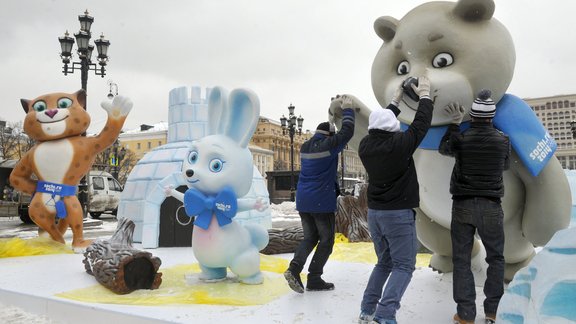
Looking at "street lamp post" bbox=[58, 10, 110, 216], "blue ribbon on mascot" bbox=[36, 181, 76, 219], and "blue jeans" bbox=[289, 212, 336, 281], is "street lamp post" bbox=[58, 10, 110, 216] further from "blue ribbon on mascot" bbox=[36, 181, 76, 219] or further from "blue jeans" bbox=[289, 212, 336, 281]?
"blue jeans" bbox=[289, 212, 336, 281]

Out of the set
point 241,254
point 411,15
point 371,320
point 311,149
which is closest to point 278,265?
point 241,254

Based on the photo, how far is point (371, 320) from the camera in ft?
8.84

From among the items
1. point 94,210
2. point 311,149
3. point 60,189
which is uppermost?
point 311,149

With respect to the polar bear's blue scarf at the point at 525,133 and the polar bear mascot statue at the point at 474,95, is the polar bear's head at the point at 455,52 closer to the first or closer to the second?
the polar bear mascot statue at the point at 474,95

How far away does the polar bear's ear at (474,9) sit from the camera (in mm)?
3008

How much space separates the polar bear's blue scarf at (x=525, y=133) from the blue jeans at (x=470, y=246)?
47 centimetres

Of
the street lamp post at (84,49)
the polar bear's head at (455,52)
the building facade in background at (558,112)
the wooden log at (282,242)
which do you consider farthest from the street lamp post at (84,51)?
the building facade in background at (558,112)

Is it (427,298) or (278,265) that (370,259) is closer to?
(278,265)

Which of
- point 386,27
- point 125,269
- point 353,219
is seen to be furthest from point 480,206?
point 353,219

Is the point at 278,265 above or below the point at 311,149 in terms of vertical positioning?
below

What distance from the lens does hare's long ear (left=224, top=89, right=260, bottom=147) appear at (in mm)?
4102

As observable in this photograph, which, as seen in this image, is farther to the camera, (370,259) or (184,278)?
(370,259)

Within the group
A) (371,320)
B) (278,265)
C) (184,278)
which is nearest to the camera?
(371,320)

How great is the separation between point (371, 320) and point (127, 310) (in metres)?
1.75
